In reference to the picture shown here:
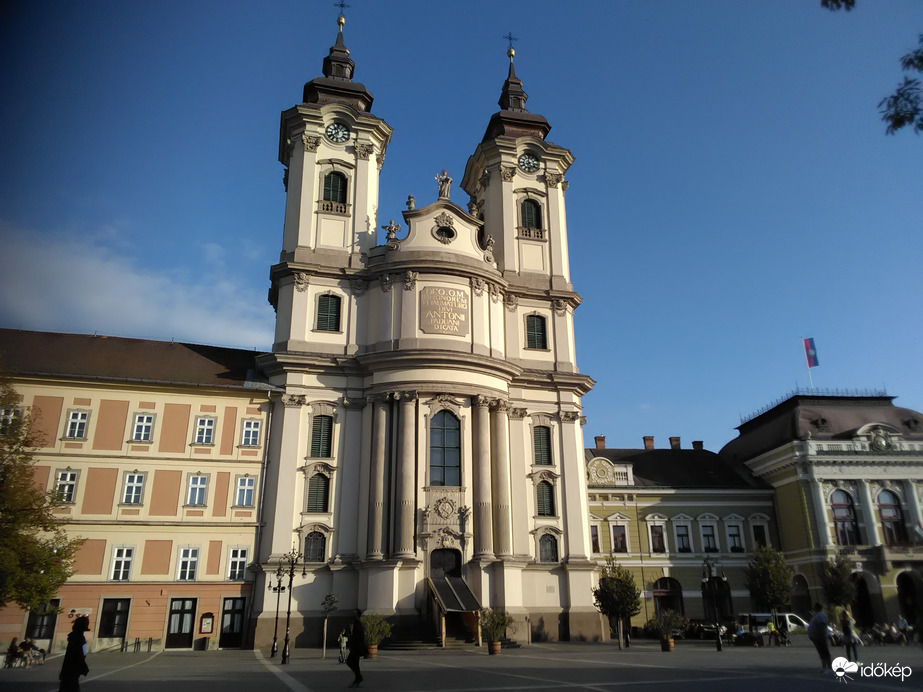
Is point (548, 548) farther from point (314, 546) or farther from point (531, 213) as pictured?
point (531, 213)

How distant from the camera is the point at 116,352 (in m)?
37.5

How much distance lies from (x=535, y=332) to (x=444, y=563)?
567 inches

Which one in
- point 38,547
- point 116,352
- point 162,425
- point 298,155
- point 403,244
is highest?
point 298,155

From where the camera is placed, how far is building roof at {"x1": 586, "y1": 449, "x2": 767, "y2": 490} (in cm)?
5081

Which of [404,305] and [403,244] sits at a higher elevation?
[403,244]

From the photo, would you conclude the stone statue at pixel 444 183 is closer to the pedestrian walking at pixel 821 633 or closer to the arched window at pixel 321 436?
the arched window at pixel 321 436

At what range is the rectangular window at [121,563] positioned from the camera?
3189 centimetres

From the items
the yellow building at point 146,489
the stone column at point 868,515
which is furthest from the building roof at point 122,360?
the stone column at point 868,515

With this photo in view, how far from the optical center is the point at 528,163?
150 ft

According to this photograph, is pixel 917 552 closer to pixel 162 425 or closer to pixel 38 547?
pixel 162 425

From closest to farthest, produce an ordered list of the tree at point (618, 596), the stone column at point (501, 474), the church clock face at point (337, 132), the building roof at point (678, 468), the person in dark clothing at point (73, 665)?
the person in dark clothing at point (73, 665) → the tree at point (618, 596) → the stone column at point (501, 474) → the church clock face at point (337, 132) → the building roof at point (678, 468)

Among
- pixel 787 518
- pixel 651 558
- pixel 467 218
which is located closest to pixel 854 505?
pixel 787 518

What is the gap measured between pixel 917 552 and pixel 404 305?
3568 cm

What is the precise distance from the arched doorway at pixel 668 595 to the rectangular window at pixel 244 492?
89.2ft
